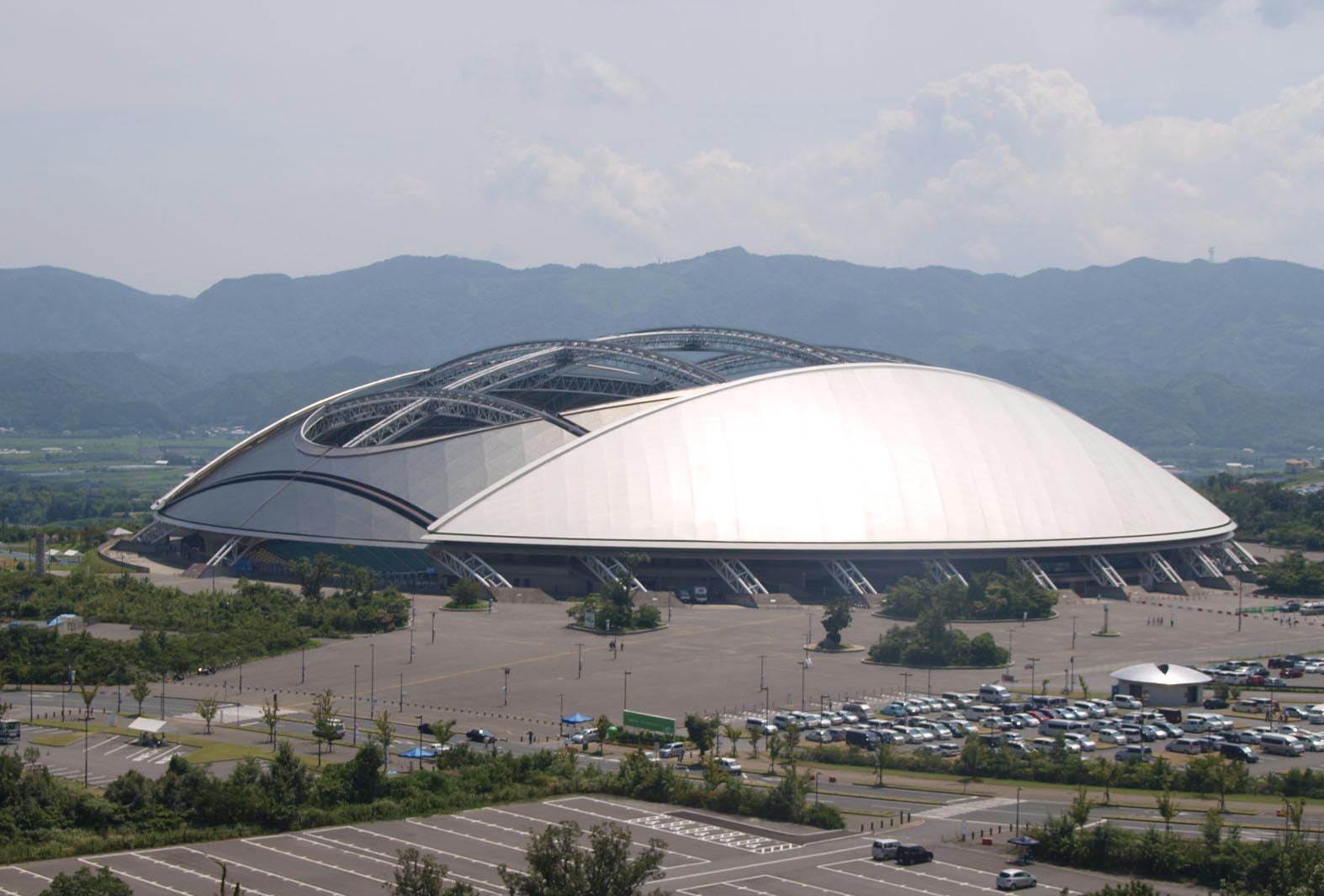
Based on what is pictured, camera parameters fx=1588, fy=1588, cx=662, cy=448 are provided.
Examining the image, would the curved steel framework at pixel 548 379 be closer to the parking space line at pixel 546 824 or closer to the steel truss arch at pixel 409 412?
the steel truss arch at pixel 409 412

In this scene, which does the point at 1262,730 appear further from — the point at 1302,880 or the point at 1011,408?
the point at 1011,408

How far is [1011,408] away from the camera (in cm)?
10450

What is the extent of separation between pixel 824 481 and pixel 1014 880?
5525cm

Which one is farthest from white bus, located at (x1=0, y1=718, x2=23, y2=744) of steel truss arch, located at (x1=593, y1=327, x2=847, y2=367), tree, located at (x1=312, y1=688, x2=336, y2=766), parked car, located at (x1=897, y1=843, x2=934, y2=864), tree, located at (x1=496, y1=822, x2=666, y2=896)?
steel truss arch, located at (x1=593, y1=327, x2=847, y2=367)

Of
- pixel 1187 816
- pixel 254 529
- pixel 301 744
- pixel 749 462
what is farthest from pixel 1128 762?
pixel 254 529

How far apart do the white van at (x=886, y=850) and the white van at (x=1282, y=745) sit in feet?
64.9

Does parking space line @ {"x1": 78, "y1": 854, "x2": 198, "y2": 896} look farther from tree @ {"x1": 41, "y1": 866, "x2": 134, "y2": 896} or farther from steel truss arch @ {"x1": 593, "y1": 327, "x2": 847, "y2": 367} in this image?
steel truss arch @ {"x1": 593, "y1": 327, "x2": 847, "y2": 367}

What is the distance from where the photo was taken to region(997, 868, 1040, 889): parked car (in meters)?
37.3

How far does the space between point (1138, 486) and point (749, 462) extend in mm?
27835

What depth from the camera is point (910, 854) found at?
1543 inches

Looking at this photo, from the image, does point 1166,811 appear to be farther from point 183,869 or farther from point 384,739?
point 183,869

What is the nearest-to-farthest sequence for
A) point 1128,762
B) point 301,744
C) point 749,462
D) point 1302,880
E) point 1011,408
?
point 1302,880, point 1128,762, point 301,744, point 749,462, point 1011,408

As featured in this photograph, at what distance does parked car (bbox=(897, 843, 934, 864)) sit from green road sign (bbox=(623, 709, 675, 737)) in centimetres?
1578

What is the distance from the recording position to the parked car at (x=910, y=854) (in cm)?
3919
